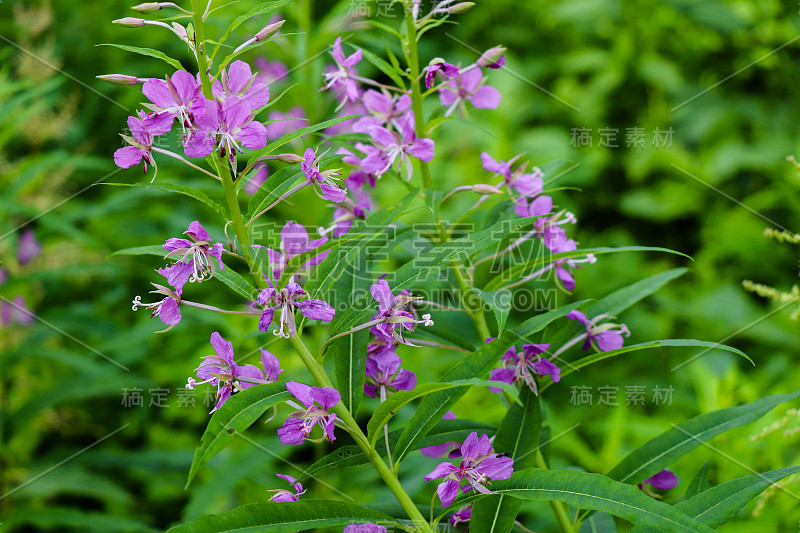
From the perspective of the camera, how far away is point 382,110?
1.60 m

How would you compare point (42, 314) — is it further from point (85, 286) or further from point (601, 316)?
point (601, 316)

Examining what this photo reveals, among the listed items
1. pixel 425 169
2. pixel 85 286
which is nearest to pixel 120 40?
pixel 85 286

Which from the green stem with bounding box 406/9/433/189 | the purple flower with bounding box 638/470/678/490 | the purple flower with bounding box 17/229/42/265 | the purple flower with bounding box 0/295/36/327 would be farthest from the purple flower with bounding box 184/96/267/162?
the purple flower with bounding box 17/229/42/265

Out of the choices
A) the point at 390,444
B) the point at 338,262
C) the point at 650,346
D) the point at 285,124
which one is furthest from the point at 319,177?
the point at 285,124

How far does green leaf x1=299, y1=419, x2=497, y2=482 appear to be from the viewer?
48.6 inches

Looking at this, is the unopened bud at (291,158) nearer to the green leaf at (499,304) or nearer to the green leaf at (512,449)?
the green leaf at (499,304)

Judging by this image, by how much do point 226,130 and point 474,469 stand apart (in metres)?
0.70

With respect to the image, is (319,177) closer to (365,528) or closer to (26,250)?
(365,528)

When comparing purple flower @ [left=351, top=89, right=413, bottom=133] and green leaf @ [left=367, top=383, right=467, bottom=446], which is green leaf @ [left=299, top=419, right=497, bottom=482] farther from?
purple flower @ [left=351, top=89, right=413, bottom=133]

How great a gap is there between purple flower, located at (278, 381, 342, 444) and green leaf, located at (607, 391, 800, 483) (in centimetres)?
66

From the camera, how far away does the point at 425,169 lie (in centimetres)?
154

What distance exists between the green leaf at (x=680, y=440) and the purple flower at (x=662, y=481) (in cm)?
7

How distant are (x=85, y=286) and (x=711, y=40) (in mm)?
4262

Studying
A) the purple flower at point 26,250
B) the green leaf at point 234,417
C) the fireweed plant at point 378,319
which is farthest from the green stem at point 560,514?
the purple flower at point 26,250
